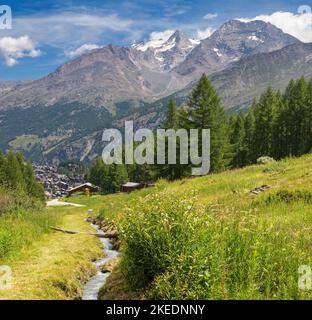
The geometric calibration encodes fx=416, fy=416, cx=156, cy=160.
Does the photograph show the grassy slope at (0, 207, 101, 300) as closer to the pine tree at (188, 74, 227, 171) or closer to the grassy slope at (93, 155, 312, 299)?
the grassy slope at (93, 155, 312, 299)

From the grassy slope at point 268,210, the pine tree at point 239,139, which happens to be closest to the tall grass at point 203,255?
the grassy slope at point 268,210

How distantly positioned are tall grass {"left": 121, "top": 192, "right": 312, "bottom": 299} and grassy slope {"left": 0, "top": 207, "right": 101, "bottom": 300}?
3.89 meters

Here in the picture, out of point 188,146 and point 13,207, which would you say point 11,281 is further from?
point 188,146

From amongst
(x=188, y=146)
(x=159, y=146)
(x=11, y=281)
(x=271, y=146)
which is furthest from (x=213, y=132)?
(x=11, y=281)

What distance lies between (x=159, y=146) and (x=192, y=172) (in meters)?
12.0

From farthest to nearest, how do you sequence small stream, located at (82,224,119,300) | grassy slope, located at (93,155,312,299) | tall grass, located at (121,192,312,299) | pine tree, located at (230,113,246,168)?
pine tree, located at (230,113,246,168) < small stream, located at (82,224,119,300) < grassy slope, located at (93,155,312,299) < tall grass, located at (121,192,312,299)

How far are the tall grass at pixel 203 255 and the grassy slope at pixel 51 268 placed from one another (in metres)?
3.89

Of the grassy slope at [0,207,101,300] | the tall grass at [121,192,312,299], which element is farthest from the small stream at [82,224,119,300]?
the tall grass at [121,192,312,299]

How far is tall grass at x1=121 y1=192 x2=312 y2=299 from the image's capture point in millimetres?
10016

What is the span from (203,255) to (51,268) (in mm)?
10088

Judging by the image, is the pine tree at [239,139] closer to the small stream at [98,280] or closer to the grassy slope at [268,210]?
the grassy slope at [268,210]

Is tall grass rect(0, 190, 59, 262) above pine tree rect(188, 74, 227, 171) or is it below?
below

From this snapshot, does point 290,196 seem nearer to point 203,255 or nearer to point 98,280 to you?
point 98,280
